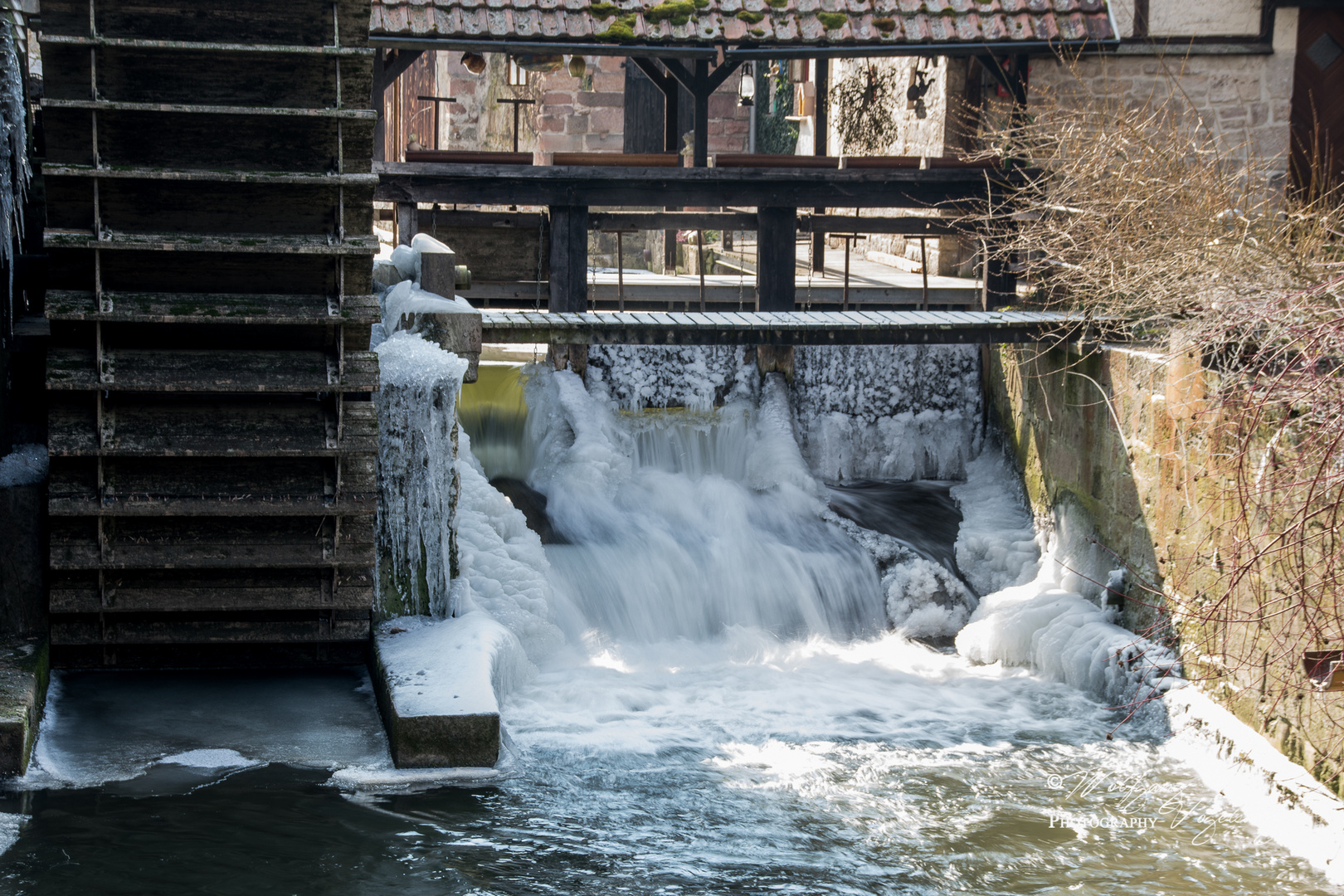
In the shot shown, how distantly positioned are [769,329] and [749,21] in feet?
7.53

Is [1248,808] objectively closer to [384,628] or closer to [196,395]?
[384,628]

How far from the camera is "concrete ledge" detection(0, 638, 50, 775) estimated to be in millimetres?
5207

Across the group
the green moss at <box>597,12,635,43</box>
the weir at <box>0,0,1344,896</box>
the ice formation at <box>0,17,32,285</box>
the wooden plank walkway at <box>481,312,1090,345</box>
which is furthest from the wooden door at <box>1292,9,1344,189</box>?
the ice formation at <box>0,17,32,285</box>

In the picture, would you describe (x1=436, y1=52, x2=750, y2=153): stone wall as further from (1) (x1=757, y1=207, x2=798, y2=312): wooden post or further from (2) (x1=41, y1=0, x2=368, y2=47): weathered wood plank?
(2) (x1=41, y1=0, x2=368, y2=47): weathered wood plank

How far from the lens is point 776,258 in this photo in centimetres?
957

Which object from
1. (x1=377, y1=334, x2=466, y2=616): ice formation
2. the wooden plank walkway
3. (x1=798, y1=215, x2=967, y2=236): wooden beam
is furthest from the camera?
(x1=798, y1=215, x2=967, y2=236): wooden beam

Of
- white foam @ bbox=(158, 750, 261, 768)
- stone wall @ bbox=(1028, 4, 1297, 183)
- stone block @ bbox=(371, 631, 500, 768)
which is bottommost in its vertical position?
white foam @ bbox=(158, 750, 261, 768)

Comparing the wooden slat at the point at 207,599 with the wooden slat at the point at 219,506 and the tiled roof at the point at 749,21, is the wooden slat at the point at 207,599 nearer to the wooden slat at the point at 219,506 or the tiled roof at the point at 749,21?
the wooden slat at the point at 219,506

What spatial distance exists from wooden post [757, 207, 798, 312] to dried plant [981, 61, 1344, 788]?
156 centimetres

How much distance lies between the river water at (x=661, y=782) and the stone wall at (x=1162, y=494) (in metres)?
0.43

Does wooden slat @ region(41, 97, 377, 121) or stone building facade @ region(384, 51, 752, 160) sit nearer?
wooden slat @ region(41, 97, 377, 121)

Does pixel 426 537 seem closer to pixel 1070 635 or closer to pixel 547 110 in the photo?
pixel 1070 635

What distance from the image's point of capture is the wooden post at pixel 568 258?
9328mm

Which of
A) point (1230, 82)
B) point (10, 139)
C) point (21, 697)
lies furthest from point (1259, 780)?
point (1230, 82)
